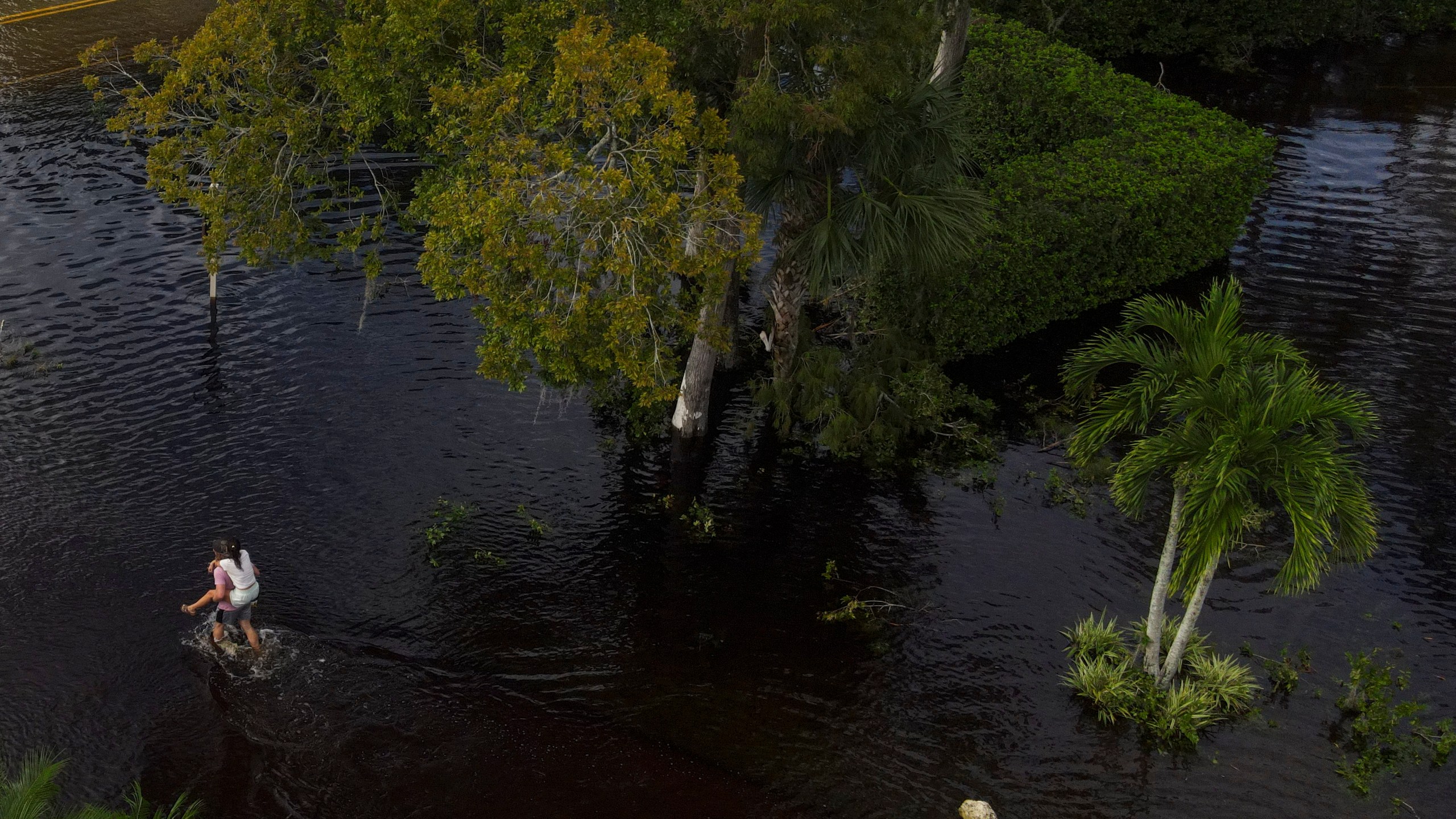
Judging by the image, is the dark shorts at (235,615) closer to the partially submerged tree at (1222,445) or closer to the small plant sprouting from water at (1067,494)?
the partially submerged tree at (1222,445)

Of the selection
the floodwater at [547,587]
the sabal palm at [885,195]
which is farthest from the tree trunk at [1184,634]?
the sabal palm at [885,195]

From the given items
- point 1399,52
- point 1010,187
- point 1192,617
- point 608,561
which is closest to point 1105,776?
point 1192,617

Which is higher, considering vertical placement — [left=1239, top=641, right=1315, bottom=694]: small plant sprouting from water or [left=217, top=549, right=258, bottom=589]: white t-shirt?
[left=217, top=549, right=258, bottom=589]: white t-shirt

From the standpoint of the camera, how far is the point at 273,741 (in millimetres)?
12031

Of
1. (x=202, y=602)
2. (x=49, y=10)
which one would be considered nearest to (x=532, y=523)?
(x=202, y=602)

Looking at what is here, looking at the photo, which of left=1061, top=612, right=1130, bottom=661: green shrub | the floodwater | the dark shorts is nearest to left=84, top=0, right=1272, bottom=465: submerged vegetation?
the floodwater

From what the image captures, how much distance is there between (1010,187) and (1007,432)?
4497 millimetres

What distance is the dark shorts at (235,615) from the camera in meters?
12.9

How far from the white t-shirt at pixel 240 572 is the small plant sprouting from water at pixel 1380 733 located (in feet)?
37.0

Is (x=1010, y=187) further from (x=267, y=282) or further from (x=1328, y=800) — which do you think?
(x=267, y=282)

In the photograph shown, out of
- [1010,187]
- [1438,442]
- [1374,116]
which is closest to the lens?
[1438,442]

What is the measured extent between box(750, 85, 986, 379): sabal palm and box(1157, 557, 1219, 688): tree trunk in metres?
5.13

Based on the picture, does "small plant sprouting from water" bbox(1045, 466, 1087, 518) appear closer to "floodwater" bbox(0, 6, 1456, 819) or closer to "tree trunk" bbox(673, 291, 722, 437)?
"floodwater" bbox(0, 6, 1456, 819)

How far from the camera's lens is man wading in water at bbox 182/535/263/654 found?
12.6 metres
